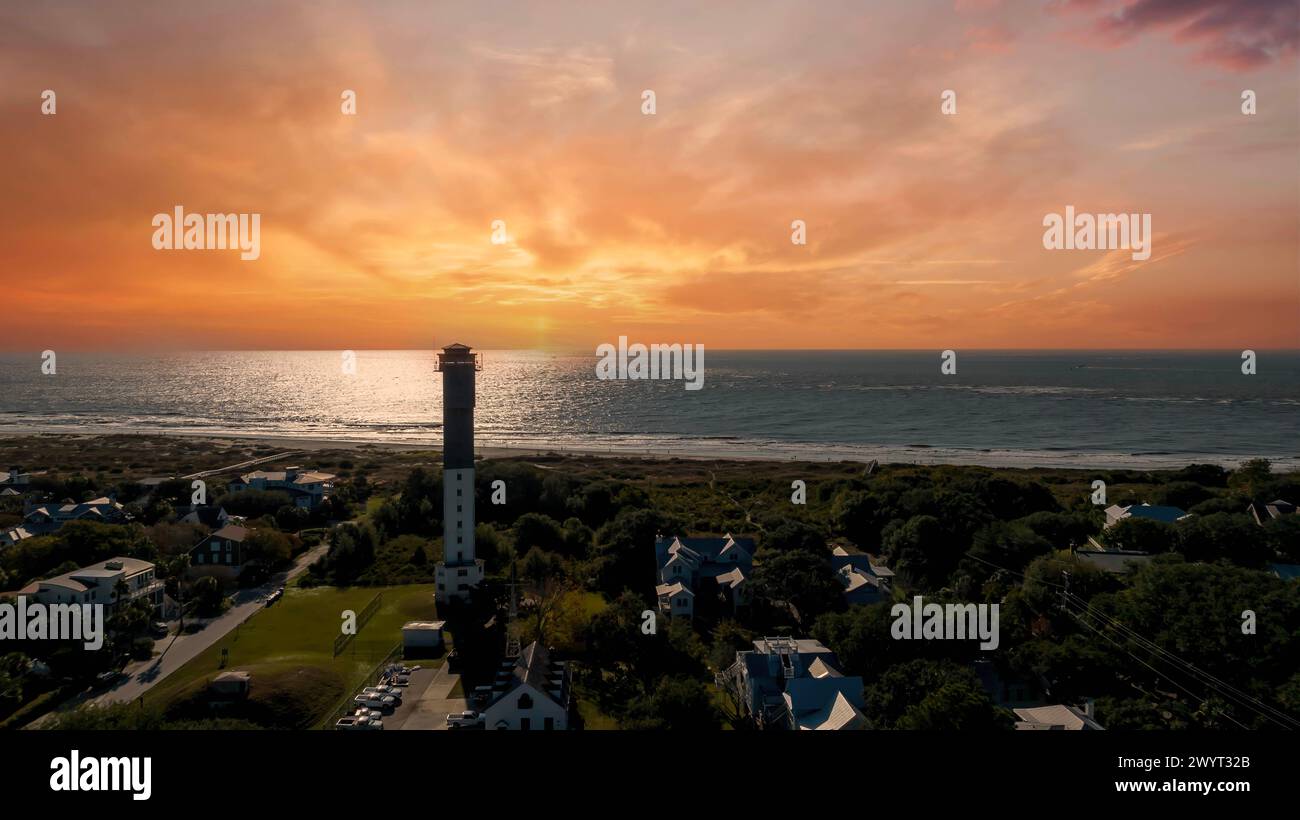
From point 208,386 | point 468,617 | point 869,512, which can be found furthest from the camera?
point 208,386

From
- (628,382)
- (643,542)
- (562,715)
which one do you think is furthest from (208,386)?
(562,715)

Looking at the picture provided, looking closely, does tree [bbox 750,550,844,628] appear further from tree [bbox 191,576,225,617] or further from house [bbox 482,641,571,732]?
tree [bbox 191,576,225,617]

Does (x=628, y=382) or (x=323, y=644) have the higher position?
(x=628, y=382)

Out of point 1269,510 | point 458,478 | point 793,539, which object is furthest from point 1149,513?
point 458,478

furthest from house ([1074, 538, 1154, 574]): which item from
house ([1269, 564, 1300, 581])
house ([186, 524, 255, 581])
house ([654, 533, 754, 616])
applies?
house ([186, 524, 255, 581])

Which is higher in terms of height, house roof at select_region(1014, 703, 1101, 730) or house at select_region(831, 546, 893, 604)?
house at select_region(831, 546, 893, 604)

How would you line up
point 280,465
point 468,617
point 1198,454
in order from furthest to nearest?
1. point 1198,454
2. point 280,465
3. point 468,617
